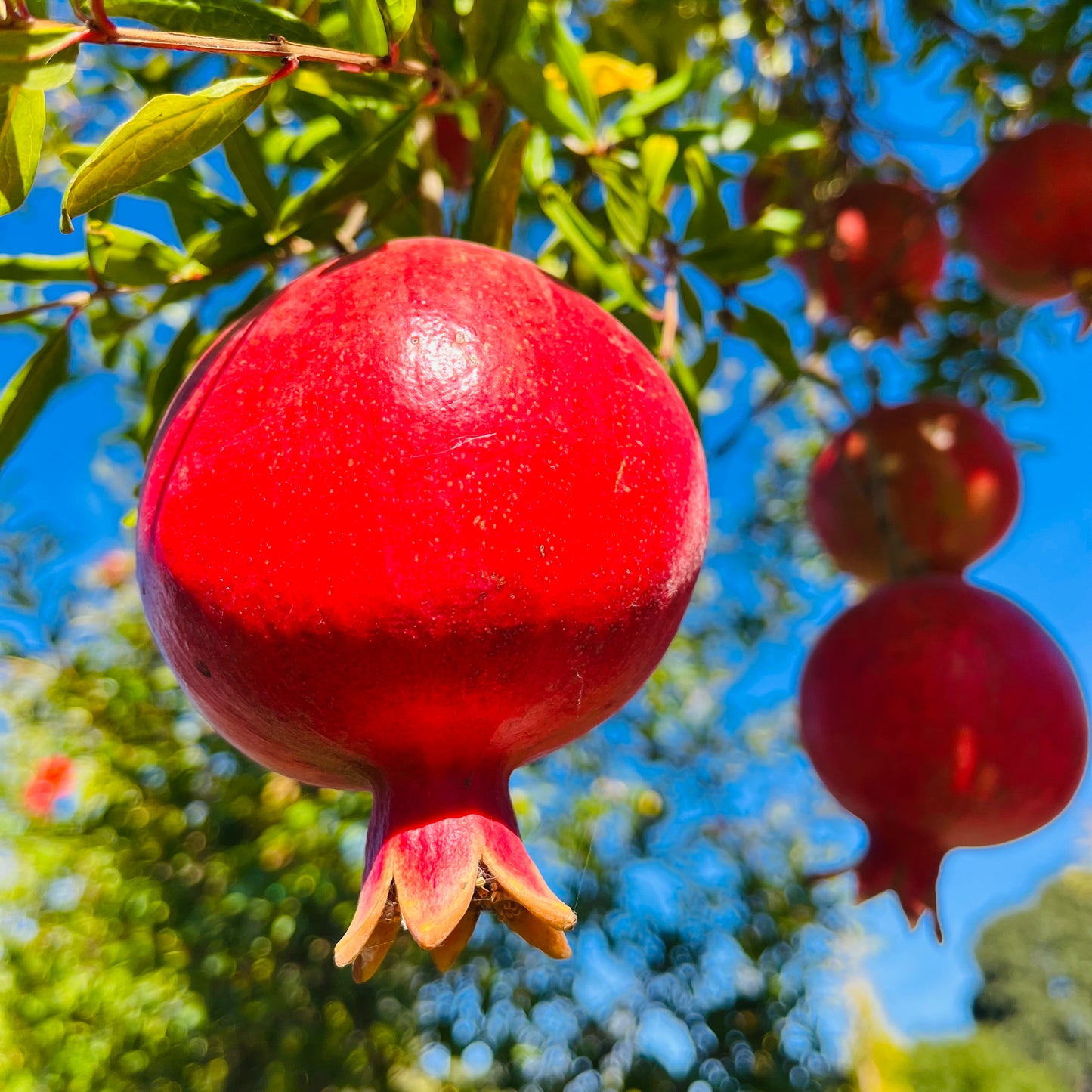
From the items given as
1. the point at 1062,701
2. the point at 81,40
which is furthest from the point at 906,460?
the point at 81,40

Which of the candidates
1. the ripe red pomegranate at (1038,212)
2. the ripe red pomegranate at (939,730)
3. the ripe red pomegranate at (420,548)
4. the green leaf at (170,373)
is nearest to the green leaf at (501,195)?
the ripe red pomegranate at (420,548)

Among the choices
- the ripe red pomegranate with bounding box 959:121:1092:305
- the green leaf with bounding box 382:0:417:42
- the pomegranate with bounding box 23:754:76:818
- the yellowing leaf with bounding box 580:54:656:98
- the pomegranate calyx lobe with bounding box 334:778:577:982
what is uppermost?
the green leaf with bounding box 382:0:417:42

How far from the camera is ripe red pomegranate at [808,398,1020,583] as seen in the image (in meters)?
1.33

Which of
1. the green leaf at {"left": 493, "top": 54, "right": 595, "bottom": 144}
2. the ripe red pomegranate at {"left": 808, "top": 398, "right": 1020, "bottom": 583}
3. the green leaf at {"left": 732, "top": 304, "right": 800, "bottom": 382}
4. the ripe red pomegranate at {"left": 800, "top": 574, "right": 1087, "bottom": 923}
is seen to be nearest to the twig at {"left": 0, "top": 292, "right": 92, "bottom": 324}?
the green leaf at {"left": 493, "top": 54, "right": 595, "bottom": 144}

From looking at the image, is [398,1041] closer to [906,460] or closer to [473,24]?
[906,460]

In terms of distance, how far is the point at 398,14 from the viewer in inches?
22.1

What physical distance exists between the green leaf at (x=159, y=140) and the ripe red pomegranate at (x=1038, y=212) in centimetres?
114

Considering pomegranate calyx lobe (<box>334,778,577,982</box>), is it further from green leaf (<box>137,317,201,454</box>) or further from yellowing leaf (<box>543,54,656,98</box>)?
yellowing leaf (<box>543,54,656,98</box>)

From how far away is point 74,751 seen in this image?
2.05 metres

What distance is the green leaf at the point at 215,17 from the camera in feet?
1.63

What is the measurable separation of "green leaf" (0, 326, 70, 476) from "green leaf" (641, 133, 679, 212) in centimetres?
53

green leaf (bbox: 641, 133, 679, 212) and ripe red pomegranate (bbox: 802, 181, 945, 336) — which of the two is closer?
green leaf (bbox: 641, 133, 679, 212)

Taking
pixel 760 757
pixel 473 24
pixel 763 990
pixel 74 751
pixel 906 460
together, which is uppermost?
pixel 473 24

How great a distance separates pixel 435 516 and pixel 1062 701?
0.78 m
